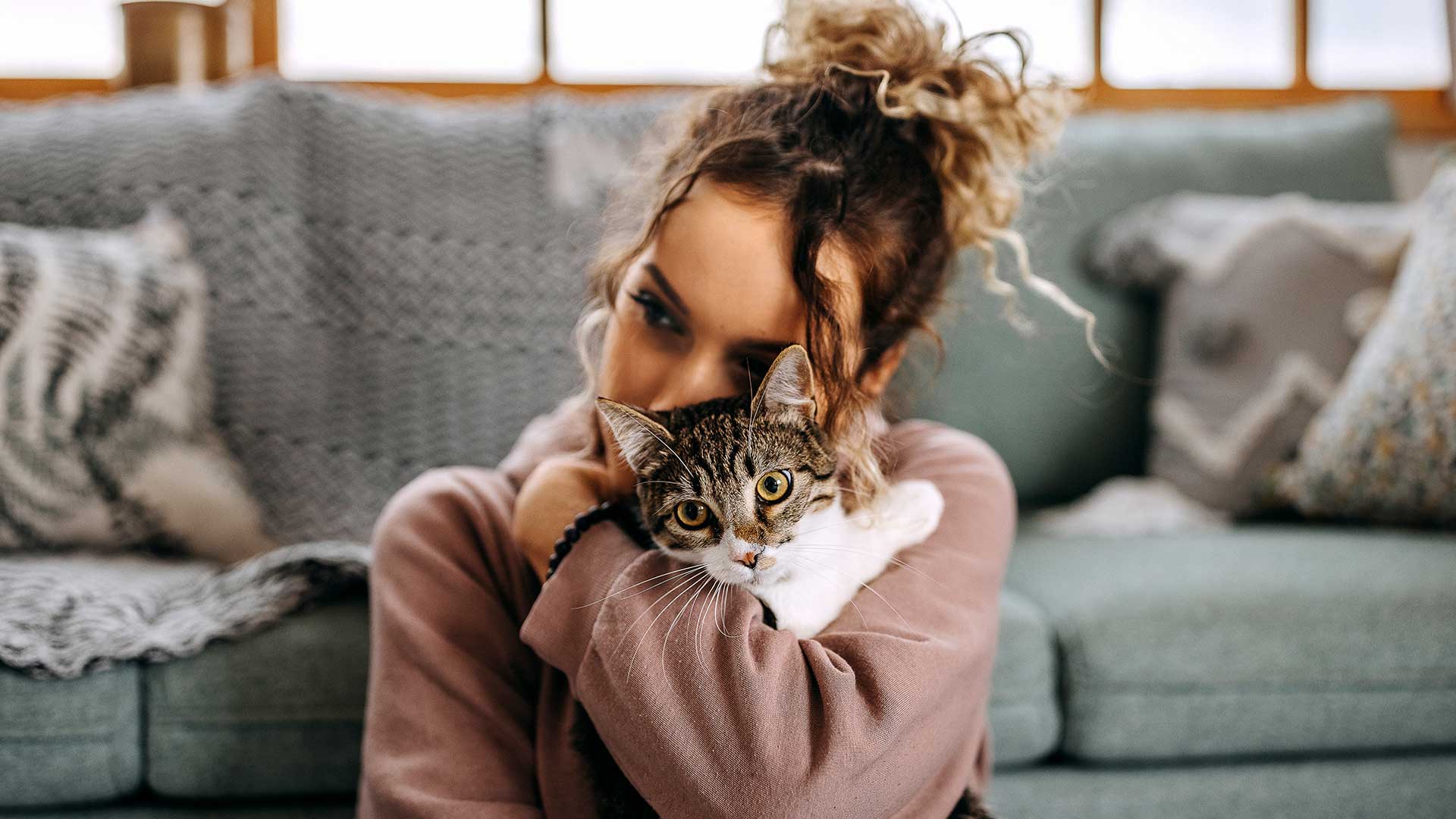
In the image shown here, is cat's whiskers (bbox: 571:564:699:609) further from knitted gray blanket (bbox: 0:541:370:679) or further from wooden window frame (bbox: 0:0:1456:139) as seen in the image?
wooden window frame (bbox: 0:0:1456:139)

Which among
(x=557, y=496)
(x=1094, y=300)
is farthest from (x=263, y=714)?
(x=1094, y=300)

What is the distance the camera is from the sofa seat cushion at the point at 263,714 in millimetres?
1098

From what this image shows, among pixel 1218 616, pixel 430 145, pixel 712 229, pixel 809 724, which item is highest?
pixel 430 145

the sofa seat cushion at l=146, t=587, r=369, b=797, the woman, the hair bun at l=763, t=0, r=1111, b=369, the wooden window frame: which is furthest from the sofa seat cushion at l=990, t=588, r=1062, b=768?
the wooden window frame

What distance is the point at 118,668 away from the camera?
3.54 feet

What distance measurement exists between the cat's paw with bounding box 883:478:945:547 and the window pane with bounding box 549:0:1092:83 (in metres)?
1.61

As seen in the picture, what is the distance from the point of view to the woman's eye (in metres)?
0.86

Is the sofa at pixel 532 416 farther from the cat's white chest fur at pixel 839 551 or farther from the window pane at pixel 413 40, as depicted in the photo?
the window pane at pixel 413 40

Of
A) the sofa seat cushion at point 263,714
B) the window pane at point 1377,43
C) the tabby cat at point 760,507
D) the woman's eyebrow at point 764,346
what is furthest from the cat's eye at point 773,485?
the window pane at point 1377,43

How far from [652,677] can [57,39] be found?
2.33 meters

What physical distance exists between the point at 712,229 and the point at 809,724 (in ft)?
1.37

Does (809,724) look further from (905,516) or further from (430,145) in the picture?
(430,145)

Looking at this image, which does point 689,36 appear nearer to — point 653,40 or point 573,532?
point 653,40

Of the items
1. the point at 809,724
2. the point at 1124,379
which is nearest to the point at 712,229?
the point at 809,724
